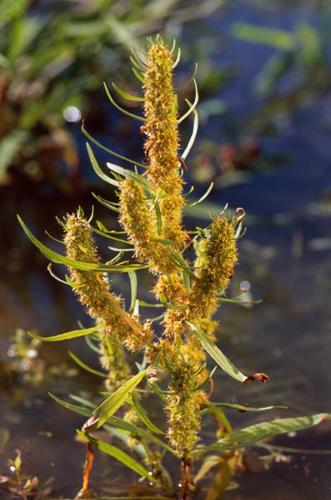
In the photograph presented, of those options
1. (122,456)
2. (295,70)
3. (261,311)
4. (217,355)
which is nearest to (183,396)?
(217,355)

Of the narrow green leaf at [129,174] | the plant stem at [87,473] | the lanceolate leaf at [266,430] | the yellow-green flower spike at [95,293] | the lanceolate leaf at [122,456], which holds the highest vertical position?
the narrow green leaf at [129,174]

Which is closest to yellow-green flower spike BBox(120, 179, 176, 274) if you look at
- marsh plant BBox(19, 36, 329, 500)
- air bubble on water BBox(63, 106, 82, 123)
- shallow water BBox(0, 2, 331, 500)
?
marsh plant BBox(19, 36, 329, 500)

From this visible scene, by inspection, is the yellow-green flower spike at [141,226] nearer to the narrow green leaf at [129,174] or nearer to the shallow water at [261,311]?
the narrow green leaf at [129,174]

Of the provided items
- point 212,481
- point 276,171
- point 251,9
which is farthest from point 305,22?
point 212,481

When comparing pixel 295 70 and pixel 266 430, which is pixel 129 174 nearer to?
pixel 266 430

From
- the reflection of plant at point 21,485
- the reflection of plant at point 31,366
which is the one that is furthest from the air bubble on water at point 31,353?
the reflection of plant at point 21,485

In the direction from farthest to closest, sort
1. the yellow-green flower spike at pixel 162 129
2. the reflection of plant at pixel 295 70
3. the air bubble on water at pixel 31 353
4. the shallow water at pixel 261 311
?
the reflection of plant at pixel 295 70 → the air bubble on water at pixel 31 353 → the shallow water at pixel 261 311 → the yellow-green flower spike at pixel 162 129

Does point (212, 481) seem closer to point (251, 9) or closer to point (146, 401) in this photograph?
point (146, 401)
